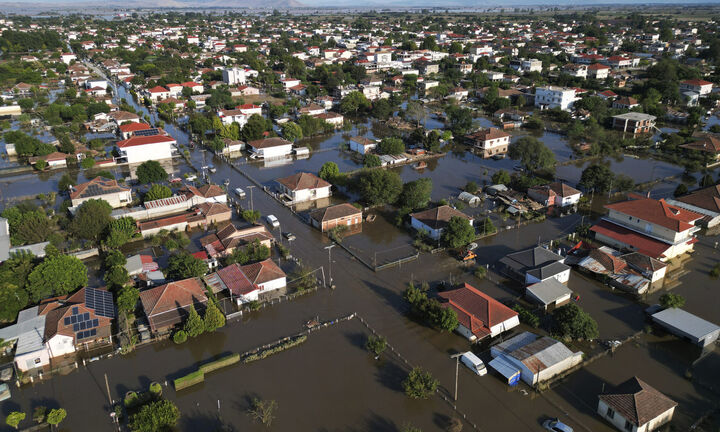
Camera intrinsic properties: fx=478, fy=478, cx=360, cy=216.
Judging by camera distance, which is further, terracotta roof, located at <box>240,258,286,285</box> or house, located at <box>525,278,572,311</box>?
terracotta roof, located at <box>240,258,286,285</box>

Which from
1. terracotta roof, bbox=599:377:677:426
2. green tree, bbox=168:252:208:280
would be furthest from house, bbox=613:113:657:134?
green tree, bbox=168:252:208:280

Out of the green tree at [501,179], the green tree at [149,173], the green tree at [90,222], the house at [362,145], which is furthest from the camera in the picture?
the house at [362,145]

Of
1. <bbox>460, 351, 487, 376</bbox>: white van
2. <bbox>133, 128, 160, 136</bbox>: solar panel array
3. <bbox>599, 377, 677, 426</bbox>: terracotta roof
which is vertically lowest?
<bbox>460, 351, 487, 376</bbox>: white van

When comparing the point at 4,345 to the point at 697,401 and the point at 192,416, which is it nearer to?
the point at 192,416

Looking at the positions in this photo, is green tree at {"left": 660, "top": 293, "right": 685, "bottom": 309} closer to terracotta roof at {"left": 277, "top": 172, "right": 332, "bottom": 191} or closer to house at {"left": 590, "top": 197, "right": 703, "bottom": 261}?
house at {"left": 590, "top": 197, "right": 703, "bottom": 261}

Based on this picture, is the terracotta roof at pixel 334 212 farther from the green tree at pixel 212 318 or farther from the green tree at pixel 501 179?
the green tree at pixel 501 179

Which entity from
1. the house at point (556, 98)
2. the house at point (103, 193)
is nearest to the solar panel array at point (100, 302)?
the house at point (103, 193)

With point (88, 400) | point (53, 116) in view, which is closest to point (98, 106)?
point (53, 116)
